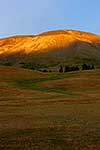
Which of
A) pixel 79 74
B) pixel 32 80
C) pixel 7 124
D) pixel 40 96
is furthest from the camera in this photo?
pixel 79 74

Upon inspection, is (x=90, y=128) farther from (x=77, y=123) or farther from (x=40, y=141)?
(x=40, y=141)

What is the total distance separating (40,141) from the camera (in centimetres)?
1817

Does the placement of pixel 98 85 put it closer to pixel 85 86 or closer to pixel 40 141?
pixel 85 86

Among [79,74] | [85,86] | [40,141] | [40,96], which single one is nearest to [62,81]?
[85,86]

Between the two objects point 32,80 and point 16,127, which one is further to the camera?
point 32,80

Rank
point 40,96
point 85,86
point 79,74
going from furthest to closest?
point 79,74, point 85,86, point 40,96

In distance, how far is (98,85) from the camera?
231 ft

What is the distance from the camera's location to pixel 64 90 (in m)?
65.4

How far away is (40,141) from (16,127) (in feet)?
15.8

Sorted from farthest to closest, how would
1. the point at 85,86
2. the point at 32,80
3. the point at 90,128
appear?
the point at 32,80 < the point at 85,86 < the point at 90,128

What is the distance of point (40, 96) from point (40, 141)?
33934mm

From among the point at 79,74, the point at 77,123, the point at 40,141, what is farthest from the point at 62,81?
the point at 40,141

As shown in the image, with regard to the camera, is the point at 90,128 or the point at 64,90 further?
the point at 64,90

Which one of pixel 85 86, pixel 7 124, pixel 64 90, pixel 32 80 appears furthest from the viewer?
pixel 32 80
